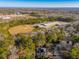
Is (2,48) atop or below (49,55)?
atop

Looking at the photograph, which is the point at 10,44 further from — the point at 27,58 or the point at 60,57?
the point at 60,57

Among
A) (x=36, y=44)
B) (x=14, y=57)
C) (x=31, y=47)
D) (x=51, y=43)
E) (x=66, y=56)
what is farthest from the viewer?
(x=51, y=43)

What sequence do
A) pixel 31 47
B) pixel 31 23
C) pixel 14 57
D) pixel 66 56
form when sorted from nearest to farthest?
pixel 14 57, pixel 66 56, pixel 31 47, pixel 31 23

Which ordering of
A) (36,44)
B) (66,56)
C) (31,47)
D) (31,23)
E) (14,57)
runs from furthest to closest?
(31,23), (36,44), (31,47), (66,56), (14,57)

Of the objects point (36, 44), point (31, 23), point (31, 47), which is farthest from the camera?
point (31, 23)

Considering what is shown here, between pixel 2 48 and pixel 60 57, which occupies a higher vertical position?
pixel 2 48

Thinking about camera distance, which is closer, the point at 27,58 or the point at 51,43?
the point at 27,58

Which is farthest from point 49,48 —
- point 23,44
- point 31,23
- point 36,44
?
point 31,23

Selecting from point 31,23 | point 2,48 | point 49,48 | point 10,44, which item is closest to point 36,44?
point 49,48

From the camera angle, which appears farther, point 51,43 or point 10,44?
point 51,43

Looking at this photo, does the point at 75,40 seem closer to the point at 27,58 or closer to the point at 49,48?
the point at 49,48
